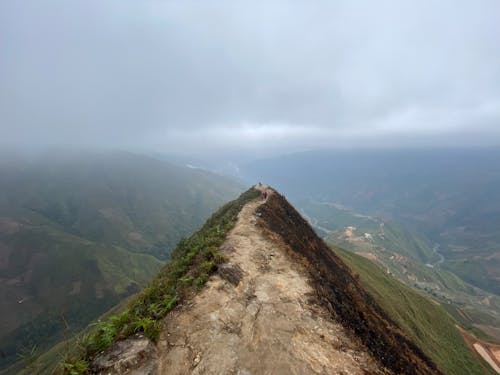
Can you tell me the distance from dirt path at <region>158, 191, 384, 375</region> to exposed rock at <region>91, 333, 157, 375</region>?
0.42 m

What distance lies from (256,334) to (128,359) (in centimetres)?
570

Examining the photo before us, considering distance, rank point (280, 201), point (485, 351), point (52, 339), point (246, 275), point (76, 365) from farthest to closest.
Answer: point (52, 339) < point (485, 351) < point (280, 201) < point (246, 275) < point (76, 365)

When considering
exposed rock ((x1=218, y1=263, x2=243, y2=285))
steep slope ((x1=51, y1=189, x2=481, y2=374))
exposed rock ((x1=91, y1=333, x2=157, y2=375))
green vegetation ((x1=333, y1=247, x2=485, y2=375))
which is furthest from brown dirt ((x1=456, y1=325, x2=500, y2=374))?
exposed rock ((x1=91, y1=333, x2=157, y2=375))

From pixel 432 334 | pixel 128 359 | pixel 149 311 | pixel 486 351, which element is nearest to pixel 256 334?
pixel 149 311

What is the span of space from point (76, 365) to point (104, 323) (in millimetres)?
2444

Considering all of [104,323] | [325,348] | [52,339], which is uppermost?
[104,323]

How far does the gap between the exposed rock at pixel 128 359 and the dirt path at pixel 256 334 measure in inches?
16.5

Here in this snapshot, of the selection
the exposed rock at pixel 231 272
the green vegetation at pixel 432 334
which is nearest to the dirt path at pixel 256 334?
the exposed rock at pixel 231 272

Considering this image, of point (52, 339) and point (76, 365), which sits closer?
point (76, 365)

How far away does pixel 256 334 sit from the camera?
13.0 m

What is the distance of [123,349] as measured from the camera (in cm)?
1084

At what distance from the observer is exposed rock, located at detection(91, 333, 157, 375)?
10.0 metres

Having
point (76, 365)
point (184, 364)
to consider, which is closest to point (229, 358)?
point (184, 364)

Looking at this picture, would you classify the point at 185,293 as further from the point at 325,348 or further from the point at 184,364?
the point at 325,348
